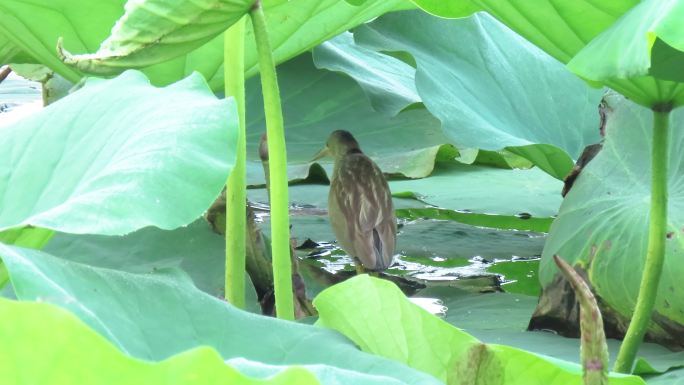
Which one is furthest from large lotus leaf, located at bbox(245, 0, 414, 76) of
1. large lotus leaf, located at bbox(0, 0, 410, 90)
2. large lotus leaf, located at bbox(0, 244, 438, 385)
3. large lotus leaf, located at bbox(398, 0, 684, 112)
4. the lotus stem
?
the lotus stem

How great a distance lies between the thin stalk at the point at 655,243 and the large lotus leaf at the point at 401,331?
355 millimetres

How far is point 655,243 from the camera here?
143cm

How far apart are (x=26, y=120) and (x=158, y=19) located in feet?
0.75

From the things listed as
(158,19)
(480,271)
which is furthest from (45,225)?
(480,271)

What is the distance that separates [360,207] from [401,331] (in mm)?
1572

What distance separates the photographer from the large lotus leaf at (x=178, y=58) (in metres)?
1.97

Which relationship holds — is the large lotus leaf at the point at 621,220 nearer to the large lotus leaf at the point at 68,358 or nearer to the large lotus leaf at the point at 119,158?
the large lotus leaf at the point at 119,158

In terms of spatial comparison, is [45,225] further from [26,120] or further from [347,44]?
[347,44]

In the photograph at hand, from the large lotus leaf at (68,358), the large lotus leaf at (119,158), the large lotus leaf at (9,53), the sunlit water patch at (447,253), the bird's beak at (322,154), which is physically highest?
the large lotus leaf at (9,53)

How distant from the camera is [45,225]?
101 centimetres

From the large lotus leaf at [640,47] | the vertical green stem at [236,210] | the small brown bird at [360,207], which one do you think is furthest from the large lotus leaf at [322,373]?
the small brown bird at [360,207]

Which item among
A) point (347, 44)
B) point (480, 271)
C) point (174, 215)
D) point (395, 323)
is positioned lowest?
point (480, 271)

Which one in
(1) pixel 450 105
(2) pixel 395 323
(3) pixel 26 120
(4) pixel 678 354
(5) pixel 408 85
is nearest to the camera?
(2) pixel 395 323

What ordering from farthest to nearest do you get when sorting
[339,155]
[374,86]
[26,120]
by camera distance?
1. [339,155]
2. [374,86]
3. [26,120]
